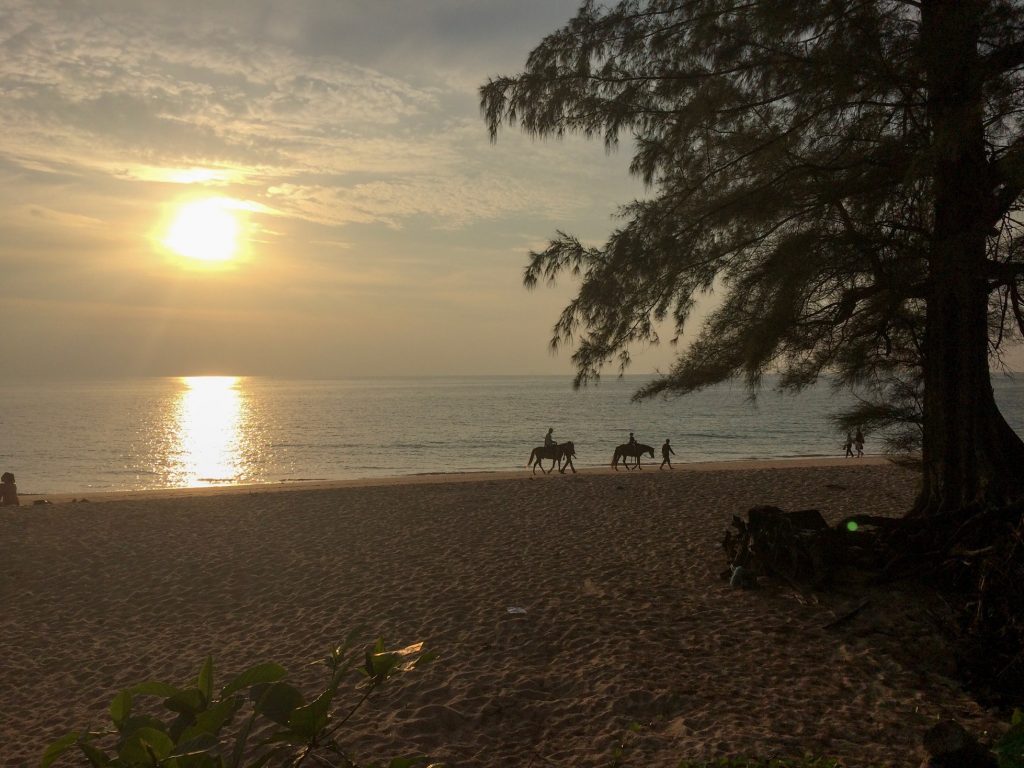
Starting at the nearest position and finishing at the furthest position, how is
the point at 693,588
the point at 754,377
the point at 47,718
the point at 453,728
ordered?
the point at 453,728, the point at 47,718, the point at 754,377, the point at 693,588

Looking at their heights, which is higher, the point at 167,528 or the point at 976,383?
the point at 976,383

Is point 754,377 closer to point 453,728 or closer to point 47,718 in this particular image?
point 453,728

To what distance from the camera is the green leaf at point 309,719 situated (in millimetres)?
1289

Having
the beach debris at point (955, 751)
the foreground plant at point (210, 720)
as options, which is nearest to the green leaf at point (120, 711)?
the foreground plant at point (210, 720)

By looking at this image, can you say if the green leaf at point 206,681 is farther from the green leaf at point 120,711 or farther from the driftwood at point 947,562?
the driftwood at point 947,562

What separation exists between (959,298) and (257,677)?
8.28 meters

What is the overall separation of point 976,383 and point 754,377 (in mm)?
2637

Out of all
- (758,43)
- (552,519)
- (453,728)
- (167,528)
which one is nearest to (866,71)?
(758,43)

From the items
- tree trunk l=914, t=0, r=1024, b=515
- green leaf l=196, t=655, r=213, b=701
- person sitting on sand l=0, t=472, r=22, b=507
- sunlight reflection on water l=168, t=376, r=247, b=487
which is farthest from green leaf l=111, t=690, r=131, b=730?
sunlight reflection on water l=168, t=376, r=247, b=487

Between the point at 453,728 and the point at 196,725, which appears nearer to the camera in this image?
the point at 196,725

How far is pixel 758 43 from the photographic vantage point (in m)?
7.88

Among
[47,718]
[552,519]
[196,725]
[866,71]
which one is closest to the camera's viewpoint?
[196,725]

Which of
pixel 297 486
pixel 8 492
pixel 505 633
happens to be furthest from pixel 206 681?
pixel 297 486

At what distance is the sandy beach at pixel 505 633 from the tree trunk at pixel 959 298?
2.01m
